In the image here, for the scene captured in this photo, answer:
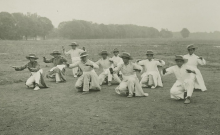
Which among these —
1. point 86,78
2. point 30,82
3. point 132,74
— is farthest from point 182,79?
point 30,82

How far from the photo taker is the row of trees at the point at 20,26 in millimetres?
58188

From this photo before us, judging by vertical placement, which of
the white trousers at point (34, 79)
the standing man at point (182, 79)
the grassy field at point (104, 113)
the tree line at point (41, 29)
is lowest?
the grassy field at point (104, 113)

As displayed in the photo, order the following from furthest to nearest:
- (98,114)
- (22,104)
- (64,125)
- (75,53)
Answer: (75,53) → (22,104) → (98,114) → (64,125)

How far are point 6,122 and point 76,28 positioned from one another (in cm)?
8683

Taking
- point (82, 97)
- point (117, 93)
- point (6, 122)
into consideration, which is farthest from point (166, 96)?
point (6, 122)

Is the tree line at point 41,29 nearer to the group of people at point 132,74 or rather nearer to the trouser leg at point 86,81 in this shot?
the group of people at point 132,74

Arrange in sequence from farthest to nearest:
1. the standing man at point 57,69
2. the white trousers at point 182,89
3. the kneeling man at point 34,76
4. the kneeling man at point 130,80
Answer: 1. the standing man at point 57,69
2. the kneeling man at point 34,76
3. the kneeling man at point 130,80
4. the white trousers at point 182,89

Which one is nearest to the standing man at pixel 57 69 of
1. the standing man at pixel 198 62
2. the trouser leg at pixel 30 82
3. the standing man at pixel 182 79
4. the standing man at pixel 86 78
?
the trouser leg at pixel 30 82

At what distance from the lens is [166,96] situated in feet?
28.5

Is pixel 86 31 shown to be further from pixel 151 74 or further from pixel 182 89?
pixel 182 89

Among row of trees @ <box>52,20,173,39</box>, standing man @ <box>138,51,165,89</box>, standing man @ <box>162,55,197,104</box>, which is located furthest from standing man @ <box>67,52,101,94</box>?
row of trees @ <box>52,20,173,39</box>

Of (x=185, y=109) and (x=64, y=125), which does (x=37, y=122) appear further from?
(x=185, y=109)

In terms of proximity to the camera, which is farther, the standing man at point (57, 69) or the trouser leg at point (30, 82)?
the standing man at point (57, 69)

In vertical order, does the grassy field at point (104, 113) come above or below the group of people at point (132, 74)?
below
